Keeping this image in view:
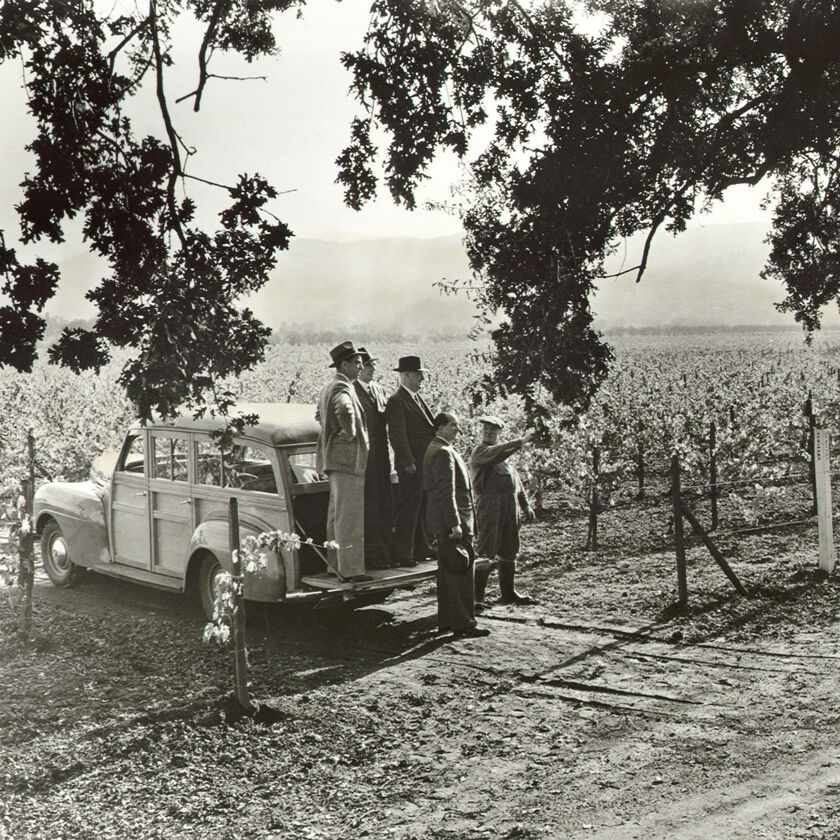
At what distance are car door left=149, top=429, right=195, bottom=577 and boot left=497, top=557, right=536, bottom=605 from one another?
9.39ft

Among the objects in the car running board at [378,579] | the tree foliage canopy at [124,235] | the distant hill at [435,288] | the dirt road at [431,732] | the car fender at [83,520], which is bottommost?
the dirt road at [431,732]

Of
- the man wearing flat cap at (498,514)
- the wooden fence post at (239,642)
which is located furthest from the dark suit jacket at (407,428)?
the wooden fence post at (239,642)

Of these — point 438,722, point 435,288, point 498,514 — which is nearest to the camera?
point 438,722

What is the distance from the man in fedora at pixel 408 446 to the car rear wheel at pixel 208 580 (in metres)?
1.51

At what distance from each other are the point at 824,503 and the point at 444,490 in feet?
13.7

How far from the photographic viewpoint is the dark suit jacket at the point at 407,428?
25.3ft

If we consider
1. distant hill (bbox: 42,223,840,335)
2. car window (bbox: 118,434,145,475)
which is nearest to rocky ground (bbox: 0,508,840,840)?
car window (bbox: 118,434,145,475)

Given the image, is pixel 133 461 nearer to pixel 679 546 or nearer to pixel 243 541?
pixel 243 541

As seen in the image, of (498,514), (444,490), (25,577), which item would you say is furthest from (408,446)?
(25,577)

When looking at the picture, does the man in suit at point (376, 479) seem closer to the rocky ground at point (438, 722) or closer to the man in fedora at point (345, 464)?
the man in fedora at point (345, 464)

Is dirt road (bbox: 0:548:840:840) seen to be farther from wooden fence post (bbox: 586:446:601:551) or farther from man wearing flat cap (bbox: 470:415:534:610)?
wooden fence post (bbox: 586:446:601:551)

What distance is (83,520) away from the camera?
9398 mm

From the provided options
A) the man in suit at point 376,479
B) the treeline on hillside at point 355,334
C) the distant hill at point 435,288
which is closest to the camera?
the man in suit at point 376,479

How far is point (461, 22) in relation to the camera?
25.9 ft
